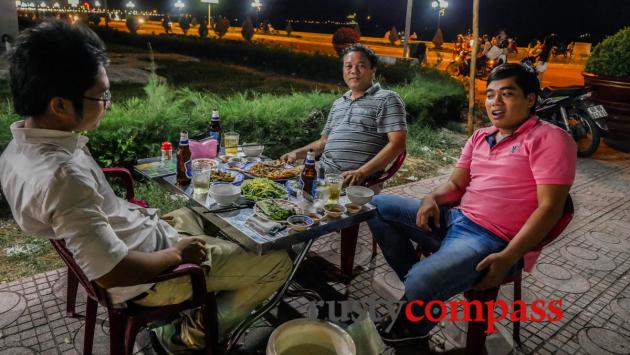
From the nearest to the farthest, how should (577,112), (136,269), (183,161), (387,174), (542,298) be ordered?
(136,269) < (183,161) < (542,298) < (387,174) < (577,112)

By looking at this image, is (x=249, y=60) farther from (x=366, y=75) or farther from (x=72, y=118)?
(x=72, y=118)

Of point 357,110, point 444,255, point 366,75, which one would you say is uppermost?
point 366,75

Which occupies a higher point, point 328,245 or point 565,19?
point 565,19

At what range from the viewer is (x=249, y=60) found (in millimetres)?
17344

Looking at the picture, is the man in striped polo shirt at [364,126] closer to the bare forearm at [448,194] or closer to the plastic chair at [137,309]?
the bare forearm at [448,194]

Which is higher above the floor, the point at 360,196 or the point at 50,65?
the point at 50,65

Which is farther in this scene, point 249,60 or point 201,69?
point 249,60

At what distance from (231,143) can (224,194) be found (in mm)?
1087

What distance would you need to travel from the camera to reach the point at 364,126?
3701mm

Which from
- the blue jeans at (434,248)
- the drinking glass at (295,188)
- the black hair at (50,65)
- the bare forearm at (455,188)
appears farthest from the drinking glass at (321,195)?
the black hair at (50,65)

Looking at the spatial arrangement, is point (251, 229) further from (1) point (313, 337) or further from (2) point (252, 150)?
(2) point (252, 150)

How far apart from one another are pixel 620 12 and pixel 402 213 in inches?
1426

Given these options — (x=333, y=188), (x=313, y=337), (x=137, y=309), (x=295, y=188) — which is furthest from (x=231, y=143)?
(x=313, y=337)

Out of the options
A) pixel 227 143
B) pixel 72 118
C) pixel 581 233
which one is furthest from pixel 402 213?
pixel 581 233
